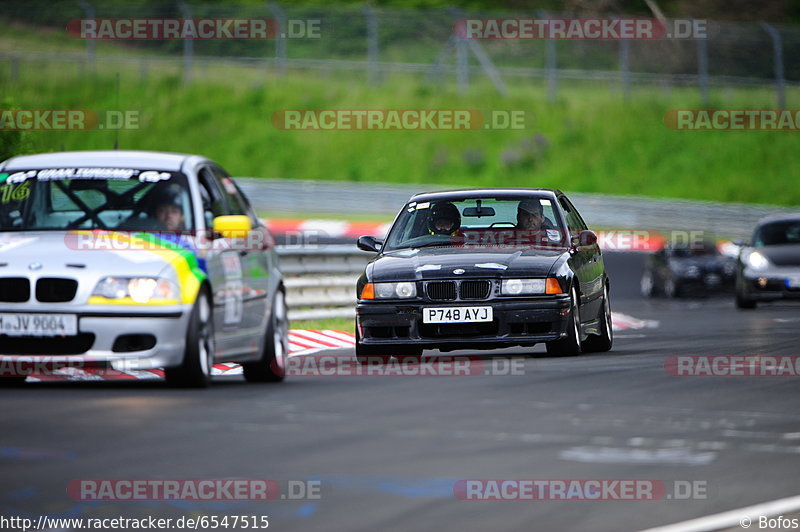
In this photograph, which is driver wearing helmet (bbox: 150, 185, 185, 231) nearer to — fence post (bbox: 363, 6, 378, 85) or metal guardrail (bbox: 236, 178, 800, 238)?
metal guardrail (bbox: 236, 178, 800, 238)

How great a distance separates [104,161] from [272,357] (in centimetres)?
176

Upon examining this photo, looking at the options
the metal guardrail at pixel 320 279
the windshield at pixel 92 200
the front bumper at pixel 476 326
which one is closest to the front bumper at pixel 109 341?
the windshield at pixel 92 200

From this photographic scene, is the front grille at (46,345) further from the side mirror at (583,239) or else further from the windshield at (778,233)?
the windshield at (778,233)

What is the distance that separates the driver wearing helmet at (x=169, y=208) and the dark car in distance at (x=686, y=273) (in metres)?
20.0

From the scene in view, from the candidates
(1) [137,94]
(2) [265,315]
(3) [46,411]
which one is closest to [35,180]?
(2) [265,315]

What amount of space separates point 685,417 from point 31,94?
4245cm

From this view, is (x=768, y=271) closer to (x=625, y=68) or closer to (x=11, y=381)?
(x=11, y=381)

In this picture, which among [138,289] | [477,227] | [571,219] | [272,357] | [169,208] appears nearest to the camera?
[138,289]

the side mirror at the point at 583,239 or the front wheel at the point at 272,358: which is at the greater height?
the side mirror at the point at 583,239

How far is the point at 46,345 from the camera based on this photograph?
9.88m

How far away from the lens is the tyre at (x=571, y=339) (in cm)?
1311

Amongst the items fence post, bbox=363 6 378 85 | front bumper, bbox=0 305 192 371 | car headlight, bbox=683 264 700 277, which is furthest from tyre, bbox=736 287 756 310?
fence post, bbox=363 6 378 85

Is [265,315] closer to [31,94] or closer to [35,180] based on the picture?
[35,180]

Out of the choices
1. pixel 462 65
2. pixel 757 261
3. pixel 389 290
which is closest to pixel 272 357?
pixel 389 290
